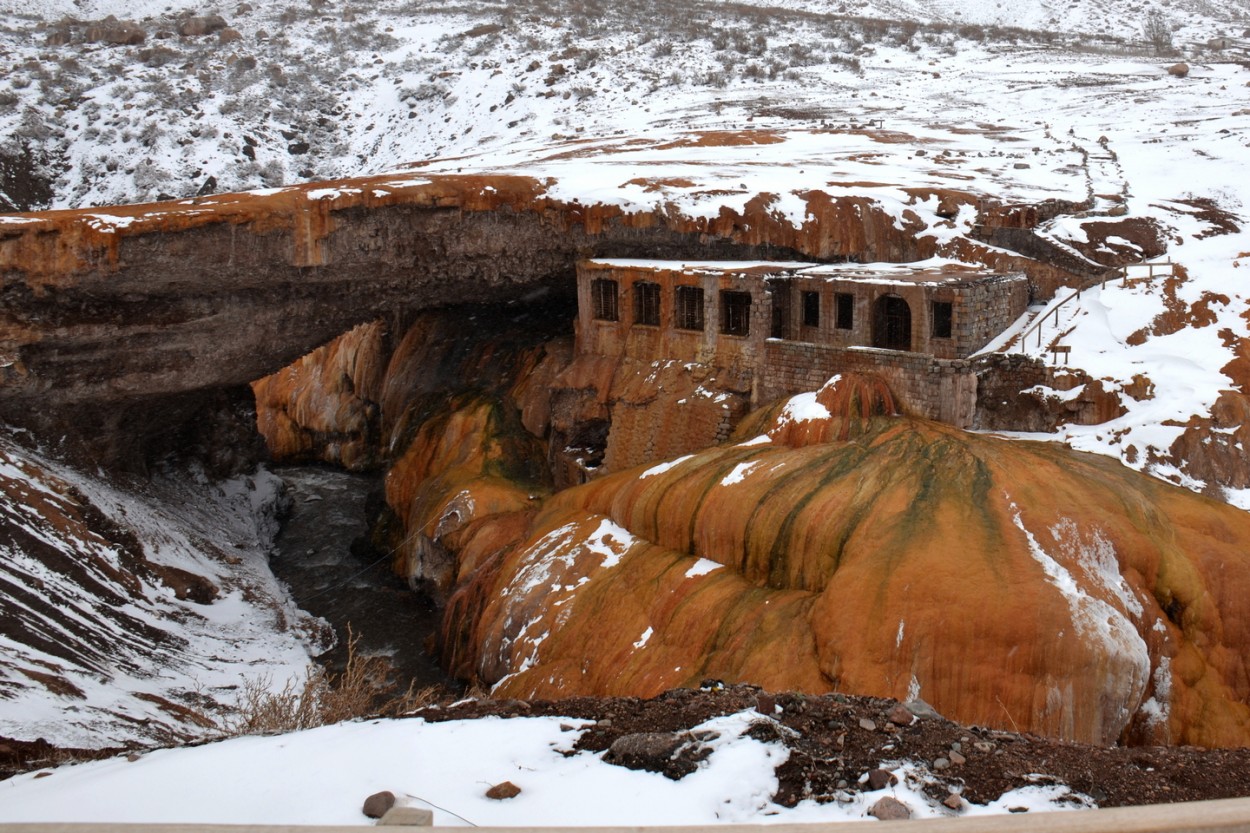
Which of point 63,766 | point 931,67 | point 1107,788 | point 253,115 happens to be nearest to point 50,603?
point 63,766

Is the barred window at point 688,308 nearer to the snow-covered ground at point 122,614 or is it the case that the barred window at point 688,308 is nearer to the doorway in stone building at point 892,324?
the doorway in stone building at point 892,324

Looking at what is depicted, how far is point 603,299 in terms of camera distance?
88.7 feet

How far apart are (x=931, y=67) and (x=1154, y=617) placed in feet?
142

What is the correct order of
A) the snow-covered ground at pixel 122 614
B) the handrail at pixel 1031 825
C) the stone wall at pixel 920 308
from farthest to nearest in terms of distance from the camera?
the stone wall at pixel 920 308, the snow-covered ground at pixel 122 614, the handrail at pixel 1031 825

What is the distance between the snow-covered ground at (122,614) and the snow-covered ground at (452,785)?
262 inches

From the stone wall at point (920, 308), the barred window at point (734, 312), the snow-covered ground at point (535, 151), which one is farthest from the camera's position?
the barred window at point (734, 312)

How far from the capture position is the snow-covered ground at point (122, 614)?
55.5 ft

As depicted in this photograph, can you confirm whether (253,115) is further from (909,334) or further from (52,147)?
(909,334)

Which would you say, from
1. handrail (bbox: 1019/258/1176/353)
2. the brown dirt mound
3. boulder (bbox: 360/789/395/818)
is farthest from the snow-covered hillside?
boulder (bbox: 360/789/395/818)

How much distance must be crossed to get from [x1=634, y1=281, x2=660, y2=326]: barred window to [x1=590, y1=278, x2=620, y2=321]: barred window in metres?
0.65

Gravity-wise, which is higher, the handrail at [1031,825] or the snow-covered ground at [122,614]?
the handrail at [1031,825]

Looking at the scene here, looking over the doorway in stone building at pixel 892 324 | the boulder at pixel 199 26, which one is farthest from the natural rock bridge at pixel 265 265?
the boulder at pixel 199 26

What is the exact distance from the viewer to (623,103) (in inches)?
2003

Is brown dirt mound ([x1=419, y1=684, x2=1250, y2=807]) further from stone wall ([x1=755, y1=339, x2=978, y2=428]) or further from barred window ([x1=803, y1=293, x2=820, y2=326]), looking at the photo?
barred window ([x1=803, y1=293, x2=820, y2=326])
